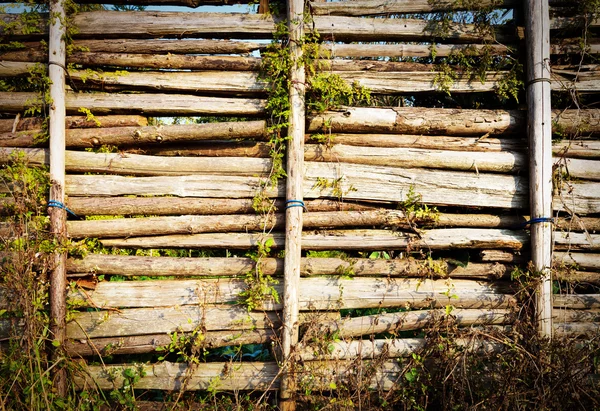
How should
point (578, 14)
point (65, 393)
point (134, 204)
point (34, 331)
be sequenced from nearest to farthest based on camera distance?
point (34, 331), point (65, 393), point (134, 204), point (578, 14)

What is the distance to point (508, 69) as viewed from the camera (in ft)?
14.1

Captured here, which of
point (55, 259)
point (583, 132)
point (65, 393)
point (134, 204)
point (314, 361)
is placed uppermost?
point (583, 132)

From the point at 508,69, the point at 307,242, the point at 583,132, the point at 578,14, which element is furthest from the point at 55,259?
the point at 578,14

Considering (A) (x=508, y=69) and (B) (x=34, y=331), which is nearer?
(B) (x=34, y=331)

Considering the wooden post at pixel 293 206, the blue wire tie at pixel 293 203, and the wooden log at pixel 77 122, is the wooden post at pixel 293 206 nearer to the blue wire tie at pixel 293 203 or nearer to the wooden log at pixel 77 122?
the blue wire tie at pixel 293 203

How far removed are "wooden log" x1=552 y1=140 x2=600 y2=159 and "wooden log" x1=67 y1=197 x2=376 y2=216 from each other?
2.86 meters

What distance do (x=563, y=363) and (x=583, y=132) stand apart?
2.34 meters

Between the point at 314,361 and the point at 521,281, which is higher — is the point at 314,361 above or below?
below

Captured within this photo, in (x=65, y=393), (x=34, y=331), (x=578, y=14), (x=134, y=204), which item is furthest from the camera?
(x=578, y=14)

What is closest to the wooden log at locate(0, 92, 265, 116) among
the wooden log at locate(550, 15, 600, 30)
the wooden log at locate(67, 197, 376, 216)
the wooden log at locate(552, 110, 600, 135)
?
the wooden log at locate(67, 197, 376, 216)

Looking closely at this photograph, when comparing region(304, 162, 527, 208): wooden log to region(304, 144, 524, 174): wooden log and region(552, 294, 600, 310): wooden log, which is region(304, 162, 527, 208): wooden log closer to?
region(304, 144, 524, 174): wooden log

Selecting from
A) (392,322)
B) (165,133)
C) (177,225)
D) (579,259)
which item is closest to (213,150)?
(165,133)

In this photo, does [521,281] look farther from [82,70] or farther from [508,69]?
[82,70]

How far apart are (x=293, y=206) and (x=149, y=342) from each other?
183 cm
